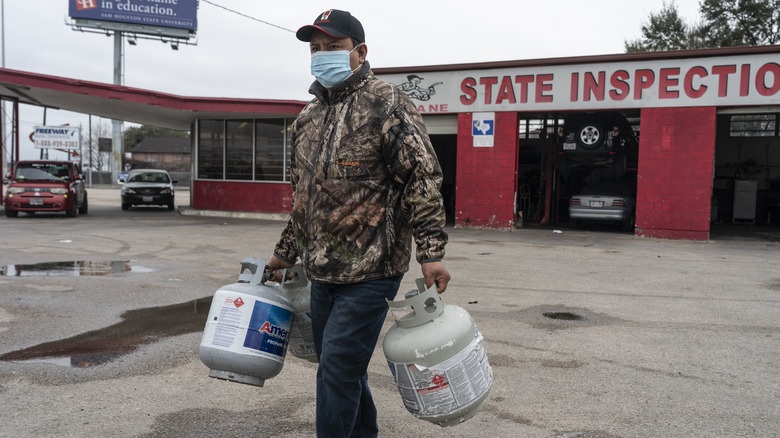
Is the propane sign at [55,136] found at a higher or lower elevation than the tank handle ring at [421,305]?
higher

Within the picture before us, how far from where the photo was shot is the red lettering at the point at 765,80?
47.4ft

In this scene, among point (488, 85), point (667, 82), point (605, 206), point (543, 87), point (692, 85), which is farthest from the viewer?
point (488, 85)

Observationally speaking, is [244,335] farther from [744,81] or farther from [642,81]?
[744,81]

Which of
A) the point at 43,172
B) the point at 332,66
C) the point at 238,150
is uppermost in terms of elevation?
the point at 238,150

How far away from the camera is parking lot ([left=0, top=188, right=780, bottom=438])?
11.8ft

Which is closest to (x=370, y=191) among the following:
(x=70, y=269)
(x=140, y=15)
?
(x=70, y=269)

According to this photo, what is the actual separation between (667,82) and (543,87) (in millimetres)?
2998

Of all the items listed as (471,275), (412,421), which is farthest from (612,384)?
(471,275)

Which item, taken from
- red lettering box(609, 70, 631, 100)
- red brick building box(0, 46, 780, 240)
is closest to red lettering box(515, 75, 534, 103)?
A: red brick building box(0, 46, 780, 240)

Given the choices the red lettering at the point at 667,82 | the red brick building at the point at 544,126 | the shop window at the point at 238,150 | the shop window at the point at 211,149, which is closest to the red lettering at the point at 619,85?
the red brick building at the point at 544,126

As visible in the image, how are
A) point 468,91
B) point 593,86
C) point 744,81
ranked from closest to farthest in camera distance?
point 744,81
point 593,86
point 468,91

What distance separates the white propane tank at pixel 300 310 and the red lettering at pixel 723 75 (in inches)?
578

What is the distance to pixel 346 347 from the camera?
2.63 metres

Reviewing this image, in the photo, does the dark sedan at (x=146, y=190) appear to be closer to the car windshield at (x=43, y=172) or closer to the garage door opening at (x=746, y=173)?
the car windshield at (x=43, y=172)
